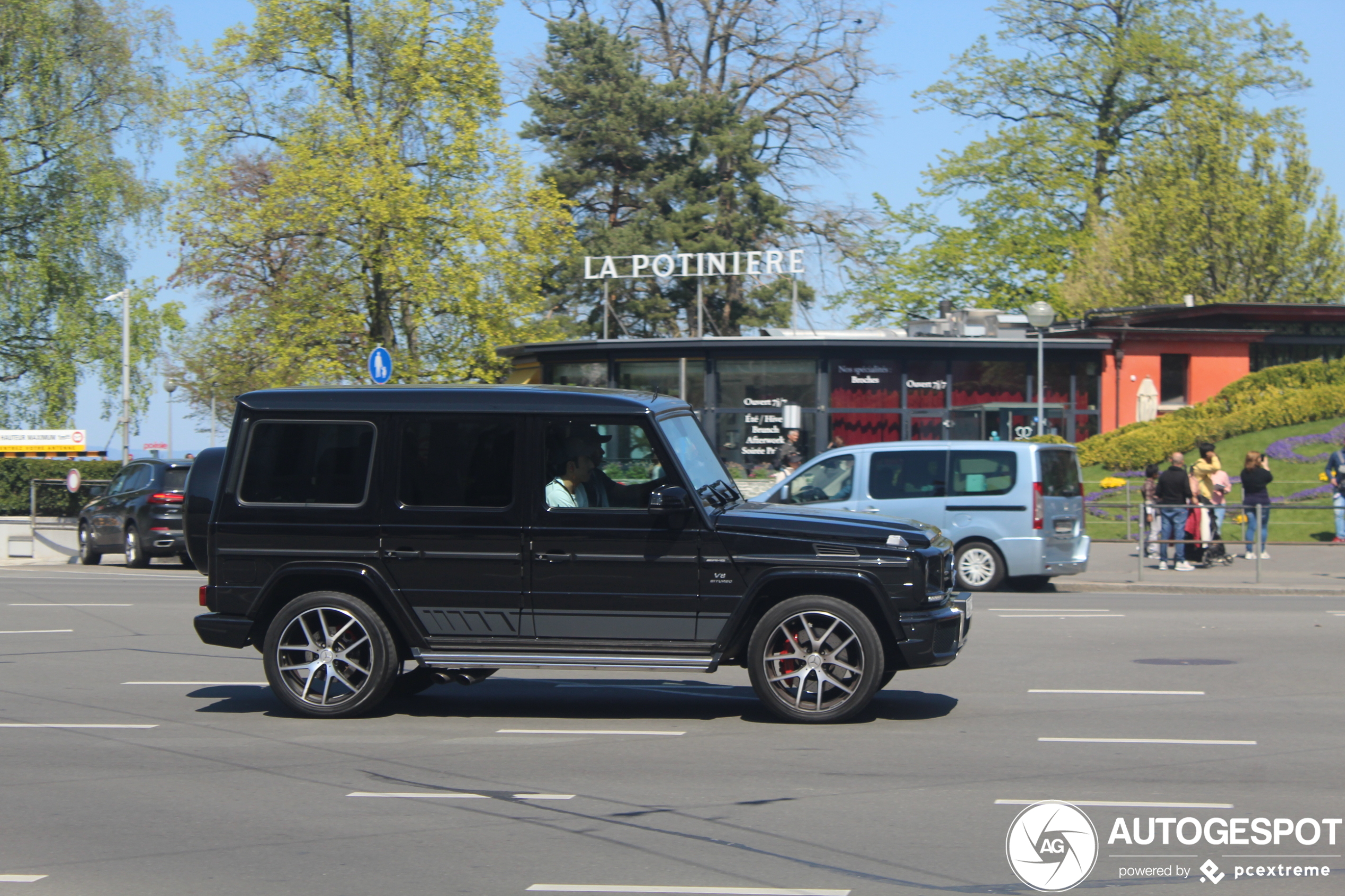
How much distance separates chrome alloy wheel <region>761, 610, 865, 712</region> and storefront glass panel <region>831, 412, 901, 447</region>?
25463 millimetres

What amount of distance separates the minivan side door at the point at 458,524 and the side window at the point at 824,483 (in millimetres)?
9874

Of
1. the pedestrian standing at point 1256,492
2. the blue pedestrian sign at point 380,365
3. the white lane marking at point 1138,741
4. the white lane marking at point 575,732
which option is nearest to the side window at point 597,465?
the white lane marking at point 575,732

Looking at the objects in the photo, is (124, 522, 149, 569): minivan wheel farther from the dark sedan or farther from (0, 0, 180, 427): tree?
(0, 0, 180, 427): tree

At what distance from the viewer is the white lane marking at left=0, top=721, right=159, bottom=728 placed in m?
8.59

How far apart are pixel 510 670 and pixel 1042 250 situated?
45.4 meters

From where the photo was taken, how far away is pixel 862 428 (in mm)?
33875

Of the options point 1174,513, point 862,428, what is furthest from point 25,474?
point 1174,513

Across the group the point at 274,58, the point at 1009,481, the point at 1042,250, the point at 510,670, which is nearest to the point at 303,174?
the point at 274,58

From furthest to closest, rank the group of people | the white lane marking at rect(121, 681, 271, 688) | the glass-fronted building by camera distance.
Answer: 1. the glass-fronted building
2. the group of people
3. the white lane marking at rect(121, 681, 271, 688)

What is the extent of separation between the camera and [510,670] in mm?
11234

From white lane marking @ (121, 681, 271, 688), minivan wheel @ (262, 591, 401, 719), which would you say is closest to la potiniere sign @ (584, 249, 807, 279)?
white lane marking @ (121, 681, 271, 688)

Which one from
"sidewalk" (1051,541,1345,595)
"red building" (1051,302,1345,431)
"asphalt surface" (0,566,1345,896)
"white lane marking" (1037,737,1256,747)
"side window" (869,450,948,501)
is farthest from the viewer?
"red building" (1051,302,1345,431)

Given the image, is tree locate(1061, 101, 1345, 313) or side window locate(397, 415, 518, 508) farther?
tree locate(1061, 101, 1345, 313)

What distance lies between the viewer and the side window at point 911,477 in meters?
18.1
